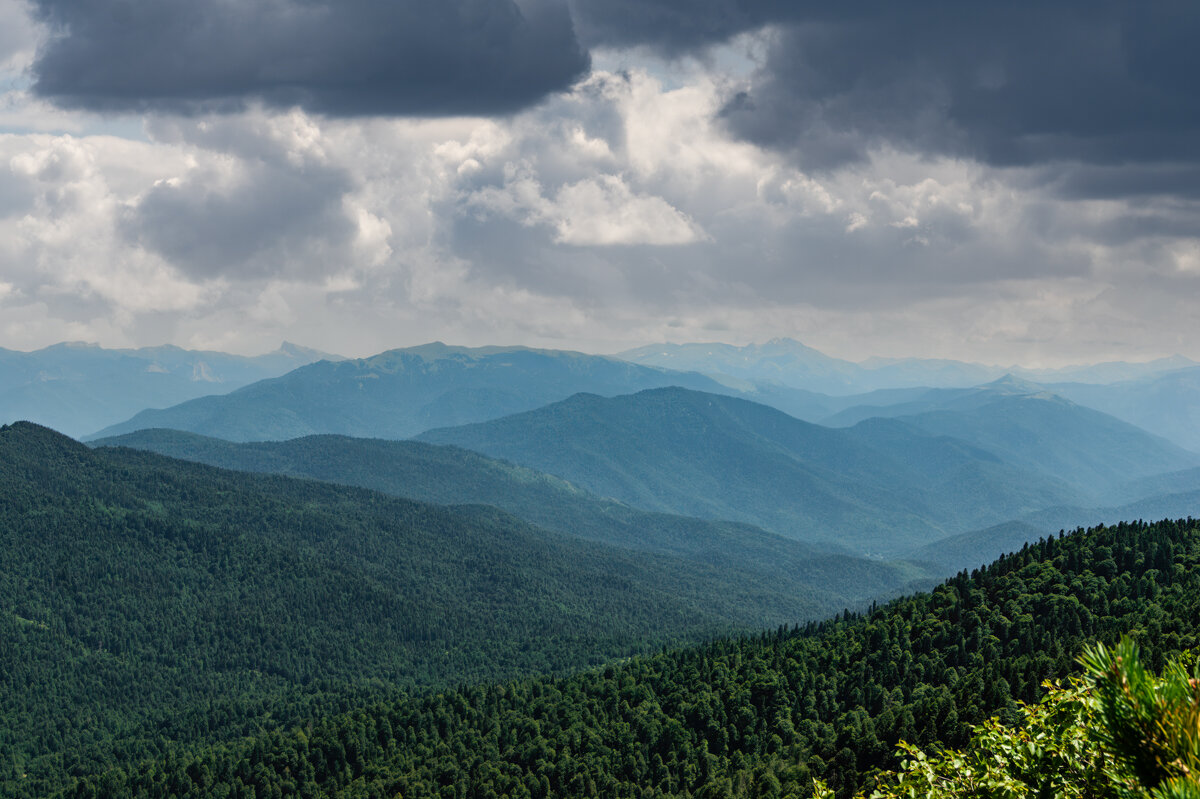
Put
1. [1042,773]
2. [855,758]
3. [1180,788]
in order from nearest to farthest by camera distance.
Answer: [1180,788] → [1042,773] → [855,758]

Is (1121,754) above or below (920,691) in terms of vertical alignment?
above

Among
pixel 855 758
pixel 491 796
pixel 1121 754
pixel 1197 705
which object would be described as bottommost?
pixel 491 796

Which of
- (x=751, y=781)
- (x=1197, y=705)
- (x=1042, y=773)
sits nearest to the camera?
(x=1197, y=705)

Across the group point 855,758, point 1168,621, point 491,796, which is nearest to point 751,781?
point 855,758

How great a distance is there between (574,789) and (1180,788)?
194015 millimetres

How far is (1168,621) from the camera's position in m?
169

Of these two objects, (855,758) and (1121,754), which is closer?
(1121,754)

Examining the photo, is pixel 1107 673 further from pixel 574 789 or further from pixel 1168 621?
pixel 574 789

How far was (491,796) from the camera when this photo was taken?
652ft

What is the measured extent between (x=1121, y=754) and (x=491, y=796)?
193347mm

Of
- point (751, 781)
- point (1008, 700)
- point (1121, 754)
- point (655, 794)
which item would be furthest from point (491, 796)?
point (1121, 754)

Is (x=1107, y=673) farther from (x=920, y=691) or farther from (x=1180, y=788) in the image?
(x=920, y=691)

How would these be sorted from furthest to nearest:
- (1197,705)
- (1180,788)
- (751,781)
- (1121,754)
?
1. (751,781)
2. (1121,754)
3. (1197,705)
4. (1180,788)

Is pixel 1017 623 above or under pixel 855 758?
above
